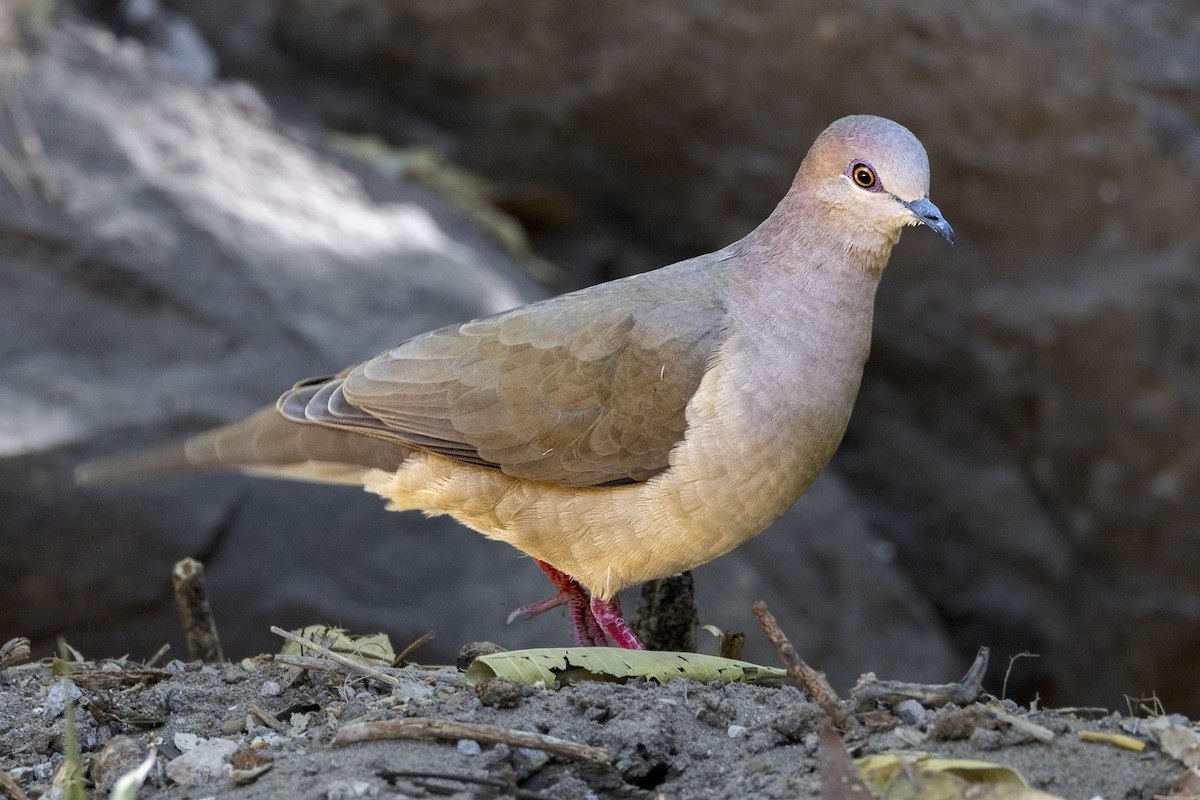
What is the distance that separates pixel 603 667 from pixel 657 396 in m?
0.78

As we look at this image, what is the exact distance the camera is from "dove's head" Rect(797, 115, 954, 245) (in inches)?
135

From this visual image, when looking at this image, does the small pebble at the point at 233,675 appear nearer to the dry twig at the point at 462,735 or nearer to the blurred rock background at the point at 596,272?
the dry twig at the point at 462,735

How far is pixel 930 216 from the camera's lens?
3375 millimetres

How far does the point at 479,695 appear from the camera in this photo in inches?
114

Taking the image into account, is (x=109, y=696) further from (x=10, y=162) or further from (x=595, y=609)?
(x=10, y=162)

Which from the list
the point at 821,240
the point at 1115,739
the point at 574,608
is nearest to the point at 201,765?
the point at 574,608

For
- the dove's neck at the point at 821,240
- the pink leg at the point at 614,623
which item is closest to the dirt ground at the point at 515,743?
the pink leg at the point at 614,623

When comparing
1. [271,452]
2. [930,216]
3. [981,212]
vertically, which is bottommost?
[271,452]

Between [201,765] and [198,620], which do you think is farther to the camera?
[198,620]

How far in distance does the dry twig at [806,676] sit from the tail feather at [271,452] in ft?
5.65

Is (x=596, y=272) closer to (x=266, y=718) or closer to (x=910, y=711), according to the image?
(x=266, y=718)

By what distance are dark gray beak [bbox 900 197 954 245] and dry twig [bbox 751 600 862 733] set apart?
1233mm

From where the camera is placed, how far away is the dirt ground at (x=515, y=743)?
2.50m

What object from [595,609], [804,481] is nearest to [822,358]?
[804,481]
